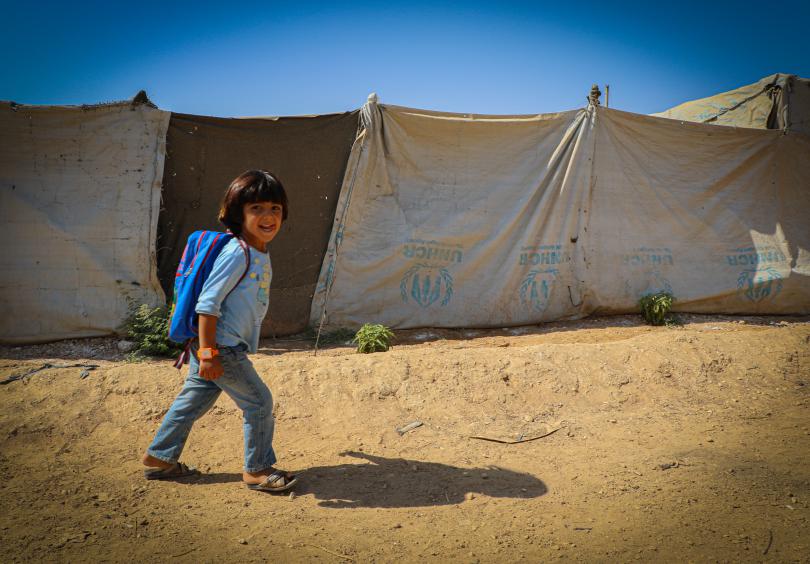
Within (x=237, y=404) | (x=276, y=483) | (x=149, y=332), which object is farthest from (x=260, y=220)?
(x=149, y=332)

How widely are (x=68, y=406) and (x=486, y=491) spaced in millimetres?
2524

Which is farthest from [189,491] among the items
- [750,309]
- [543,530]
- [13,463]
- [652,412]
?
[750,309]

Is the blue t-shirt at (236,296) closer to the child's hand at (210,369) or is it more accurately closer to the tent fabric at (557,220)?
the child's hand at (210,369)

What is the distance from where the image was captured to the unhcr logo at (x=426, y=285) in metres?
5.58

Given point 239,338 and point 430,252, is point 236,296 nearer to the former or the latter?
point 239,338

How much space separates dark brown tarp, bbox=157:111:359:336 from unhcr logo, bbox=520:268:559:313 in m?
2.39

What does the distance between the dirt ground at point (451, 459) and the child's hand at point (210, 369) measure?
0.58 m

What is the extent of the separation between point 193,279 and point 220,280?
0.16 meters

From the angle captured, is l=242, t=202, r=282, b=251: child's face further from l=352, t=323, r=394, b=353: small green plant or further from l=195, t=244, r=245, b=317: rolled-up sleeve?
l=352, t=323, r=394, b=353: small green plant

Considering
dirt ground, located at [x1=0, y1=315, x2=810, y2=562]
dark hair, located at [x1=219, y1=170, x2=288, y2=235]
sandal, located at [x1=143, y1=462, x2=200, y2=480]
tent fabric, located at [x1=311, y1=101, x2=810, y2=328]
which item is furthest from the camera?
tent fabric, located at [x1=311, y1=101, x2=810, y2=328]

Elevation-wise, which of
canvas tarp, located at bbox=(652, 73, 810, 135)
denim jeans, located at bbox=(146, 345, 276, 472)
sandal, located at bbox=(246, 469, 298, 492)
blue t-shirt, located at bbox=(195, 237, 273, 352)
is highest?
canvas tarp, located at bbox=(652, 73, 810, 135)

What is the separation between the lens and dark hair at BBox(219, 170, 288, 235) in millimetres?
2184

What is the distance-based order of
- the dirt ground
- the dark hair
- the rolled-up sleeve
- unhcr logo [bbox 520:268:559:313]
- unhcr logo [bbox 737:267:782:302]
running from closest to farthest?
the dirt ground
the rolled-up sleeve
the dark hair
unhcr logo [bbox 520:268:559:313]
unhcr logo [bbox 737:267:782:302]

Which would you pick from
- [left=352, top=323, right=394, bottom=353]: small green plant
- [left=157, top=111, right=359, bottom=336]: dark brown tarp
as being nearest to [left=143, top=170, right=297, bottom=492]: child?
[left=352, top=323, right=394, bottom=353]: small green plant
